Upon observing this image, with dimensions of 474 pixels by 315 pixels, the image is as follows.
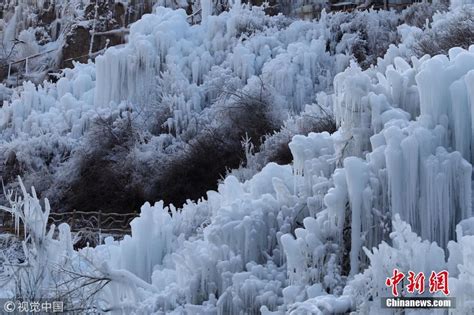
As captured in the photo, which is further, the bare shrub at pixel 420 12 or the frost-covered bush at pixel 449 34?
the bare shrub at pixel 420 12

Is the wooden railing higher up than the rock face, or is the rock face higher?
the rock face

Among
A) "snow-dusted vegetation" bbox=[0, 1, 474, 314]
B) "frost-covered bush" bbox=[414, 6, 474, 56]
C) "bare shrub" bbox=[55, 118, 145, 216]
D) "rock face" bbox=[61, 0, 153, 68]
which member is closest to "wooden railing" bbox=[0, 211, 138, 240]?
"bare shrub" bbox=[55, 118, 145, 216]

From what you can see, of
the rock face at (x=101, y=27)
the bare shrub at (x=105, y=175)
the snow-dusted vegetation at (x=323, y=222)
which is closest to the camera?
the snow-dusted vegetation at (x=323, y=222)

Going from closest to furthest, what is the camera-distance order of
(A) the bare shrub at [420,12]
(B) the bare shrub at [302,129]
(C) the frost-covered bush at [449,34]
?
(C) the frost-covered bush at [449,34] → (B) the bare shrub at [302,129] → (A) the bare shrub at [420,12]

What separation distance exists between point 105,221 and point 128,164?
3.62m

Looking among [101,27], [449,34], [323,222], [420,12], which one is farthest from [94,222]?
[101,27]

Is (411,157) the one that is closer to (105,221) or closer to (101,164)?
(105,221)

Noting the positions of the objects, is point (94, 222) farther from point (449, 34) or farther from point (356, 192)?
point (356, 192)

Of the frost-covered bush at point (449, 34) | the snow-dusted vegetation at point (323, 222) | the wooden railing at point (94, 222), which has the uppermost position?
the frost-covered bush at point (449, 34)

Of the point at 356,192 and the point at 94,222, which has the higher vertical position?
the point at 356,192

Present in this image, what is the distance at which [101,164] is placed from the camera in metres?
24.5

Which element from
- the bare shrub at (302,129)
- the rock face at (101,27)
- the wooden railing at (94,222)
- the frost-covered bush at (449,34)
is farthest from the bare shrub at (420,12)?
the rock face at (101,27)

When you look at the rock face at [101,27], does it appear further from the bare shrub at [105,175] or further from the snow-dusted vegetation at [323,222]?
the snow-dusted vegetation at [323,222]

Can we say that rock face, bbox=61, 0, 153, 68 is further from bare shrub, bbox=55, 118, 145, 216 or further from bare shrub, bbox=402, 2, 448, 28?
bare shrub, bbox=402, 2, 448, 28
